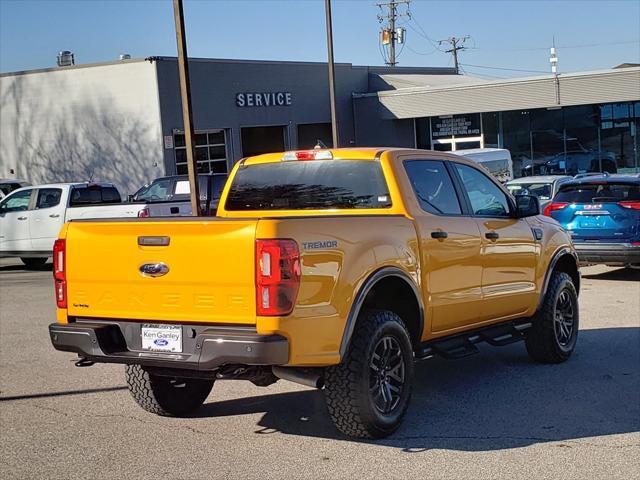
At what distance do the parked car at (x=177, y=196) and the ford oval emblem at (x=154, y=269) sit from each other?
445 inches

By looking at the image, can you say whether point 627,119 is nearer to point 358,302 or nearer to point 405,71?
point 405,71

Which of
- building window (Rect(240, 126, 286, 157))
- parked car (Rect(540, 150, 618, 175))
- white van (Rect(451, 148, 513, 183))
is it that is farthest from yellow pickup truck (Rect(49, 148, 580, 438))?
building window (Rect(240, 126, 286, 157))

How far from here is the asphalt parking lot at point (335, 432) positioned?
18.5 feet

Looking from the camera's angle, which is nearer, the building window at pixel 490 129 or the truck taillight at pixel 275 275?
the truck taillight at pixel 275 275

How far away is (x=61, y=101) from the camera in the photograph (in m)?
33.3

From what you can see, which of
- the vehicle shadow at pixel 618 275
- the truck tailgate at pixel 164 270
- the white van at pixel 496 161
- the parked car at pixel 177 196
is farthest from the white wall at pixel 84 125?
the truck tailgate at pixel 164 270

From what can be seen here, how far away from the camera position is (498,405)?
7098 mm

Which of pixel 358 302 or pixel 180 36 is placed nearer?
pixel 358 302

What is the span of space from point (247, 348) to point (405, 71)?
41.9 metres

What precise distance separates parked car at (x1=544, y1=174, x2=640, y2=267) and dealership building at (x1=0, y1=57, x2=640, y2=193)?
738 inches

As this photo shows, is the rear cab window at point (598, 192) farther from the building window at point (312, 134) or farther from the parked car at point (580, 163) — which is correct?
the building window at point (312, 134)

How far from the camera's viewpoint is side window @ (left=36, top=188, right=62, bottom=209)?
1942 centimetres

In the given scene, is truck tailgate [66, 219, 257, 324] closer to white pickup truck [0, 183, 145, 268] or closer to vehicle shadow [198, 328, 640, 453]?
vehicle shadow [198, 328, 640, 453]

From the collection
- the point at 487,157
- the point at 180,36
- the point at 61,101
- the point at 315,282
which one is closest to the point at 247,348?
the point at 315,282
